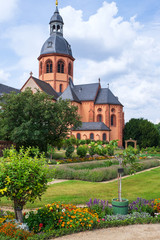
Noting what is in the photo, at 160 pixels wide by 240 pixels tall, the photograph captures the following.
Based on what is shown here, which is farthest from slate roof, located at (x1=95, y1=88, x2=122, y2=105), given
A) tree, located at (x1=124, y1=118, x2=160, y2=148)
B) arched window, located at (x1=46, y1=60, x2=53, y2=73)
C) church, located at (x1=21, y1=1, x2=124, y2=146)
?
arched window, located at (x1=46, y1=60, x2=53, y2=73)

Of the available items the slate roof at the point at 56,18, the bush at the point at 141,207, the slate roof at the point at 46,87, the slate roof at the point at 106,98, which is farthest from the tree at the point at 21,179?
the slate roof at the point at 56,18

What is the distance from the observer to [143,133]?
58469 millimetres

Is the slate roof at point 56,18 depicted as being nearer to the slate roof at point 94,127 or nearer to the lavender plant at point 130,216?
the slate roof at point 94,127

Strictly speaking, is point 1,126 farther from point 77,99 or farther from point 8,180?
point 77,99

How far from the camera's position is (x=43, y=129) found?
25438 millimetres

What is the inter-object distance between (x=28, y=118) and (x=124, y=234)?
2098 centimetres

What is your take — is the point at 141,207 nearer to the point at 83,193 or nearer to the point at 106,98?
the point at 83,193

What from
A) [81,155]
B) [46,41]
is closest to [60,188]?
[81,155]

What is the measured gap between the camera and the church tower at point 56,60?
57219 millimetres

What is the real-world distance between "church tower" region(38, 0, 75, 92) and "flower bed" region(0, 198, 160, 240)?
51988 millimetres

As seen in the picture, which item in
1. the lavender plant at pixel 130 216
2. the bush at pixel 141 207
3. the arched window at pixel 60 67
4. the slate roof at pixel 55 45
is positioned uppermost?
the slate roof at pixel 55 45

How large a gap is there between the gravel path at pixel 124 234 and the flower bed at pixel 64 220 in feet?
0.62

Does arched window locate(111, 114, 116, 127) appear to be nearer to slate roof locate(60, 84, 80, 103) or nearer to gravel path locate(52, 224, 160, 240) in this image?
slate roof locate(60, 84, 80, 103)

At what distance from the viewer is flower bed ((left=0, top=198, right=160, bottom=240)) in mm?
5453
